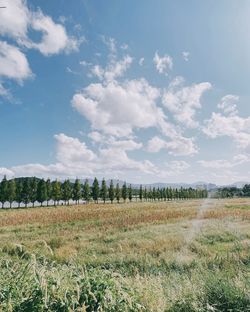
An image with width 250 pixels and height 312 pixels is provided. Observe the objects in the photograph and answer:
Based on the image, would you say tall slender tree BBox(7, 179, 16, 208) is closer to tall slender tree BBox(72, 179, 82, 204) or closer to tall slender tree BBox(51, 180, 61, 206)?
tall slender tree BBox(51, 180, 61, 206)

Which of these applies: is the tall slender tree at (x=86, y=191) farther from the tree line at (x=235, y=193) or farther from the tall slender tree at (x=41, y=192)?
the tree line at (x=235, y=193)

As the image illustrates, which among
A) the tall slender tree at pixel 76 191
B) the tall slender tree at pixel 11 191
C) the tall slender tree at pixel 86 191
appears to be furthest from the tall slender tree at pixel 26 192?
the tall slender tree at pixel 86 191

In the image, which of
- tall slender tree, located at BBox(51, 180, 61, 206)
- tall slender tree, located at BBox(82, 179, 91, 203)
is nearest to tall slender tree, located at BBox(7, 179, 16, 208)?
tall slender tree, located at BBox(51, 180, 61, 206)

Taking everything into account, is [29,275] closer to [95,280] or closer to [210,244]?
[95,280]

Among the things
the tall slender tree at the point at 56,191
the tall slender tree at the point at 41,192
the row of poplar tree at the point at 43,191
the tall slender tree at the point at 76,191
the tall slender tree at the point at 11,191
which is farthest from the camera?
the tall slender tree at the point at 76,191

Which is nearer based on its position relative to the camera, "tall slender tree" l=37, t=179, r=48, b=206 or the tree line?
"tall slender tree" l=37, t=179, r=48, b=206

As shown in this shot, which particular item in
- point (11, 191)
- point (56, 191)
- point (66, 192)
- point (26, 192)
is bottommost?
point (26, 192)

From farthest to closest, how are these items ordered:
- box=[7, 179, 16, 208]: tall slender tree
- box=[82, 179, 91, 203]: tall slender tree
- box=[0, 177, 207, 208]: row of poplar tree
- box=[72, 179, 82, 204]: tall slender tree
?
box=[82, 179, 91, 203]: tall slender tree, box=[72, 179, 82, 204]: tall slender tree, box=[0, 177, 207, 208]: row of poplar tree, box=[7, 179, 16, 208]: tall slender tree

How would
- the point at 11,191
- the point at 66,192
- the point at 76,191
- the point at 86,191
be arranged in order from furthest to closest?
the point at 86,191
the point at 76,191
the point at 66,192
the point at 11,191

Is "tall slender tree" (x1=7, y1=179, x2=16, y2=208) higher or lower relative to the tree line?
lower

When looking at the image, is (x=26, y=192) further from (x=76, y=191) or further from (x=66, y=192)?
(x=76, y=191)

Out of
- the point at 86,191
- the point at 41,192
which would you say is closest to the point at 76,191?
the point at 86,191

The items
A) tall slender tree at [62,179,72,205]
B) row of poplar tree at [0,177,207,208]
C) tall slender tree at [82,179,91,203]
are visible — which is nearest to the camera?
row of poplar tree at [0,177,207,208]

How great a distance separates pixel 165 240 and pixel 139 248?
2.04m
